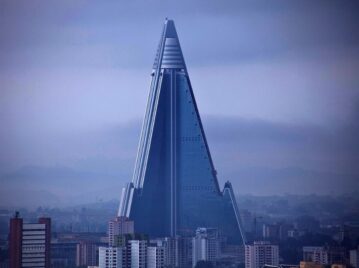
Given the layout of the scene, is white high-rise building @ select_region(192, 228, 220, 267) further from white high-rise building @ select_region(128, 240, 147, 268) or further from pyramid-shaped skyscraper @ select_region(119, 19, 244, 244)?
white high-rise building @ select_region(128, 240, 147, 268)

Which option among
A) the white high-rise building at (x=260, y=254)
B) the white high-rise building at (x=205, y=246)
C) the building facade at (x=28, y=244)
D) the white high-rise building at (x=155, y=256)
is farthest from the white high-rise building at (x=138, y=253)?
the white high-rise building at (x=260, y=254)

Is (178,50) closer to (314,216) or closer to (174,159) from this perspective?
(174,159)

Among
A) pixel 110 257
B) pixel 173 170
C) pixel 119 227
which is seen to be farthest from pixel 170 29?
pixel 110 257

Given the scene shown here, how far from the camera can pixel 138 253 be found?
11664 millimetres

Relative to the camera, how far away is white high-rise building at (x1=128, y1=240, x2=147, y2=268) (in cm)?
1162

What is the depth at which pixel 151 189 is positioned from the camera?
12.1 m

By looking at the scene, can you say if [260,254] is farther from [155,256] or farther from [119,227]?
[119,227]

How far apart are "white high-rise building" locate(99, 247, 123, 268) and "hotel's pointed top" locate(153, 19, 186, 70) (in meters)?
1.79

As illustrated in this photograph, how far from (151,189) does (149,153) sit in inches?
13.2

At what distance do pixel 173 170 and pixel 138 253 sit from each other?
3.22ft

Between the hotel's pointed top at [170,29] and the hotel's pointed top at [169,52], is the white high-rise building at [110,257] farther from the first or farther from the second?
the hotel's pointed top at [170,29]

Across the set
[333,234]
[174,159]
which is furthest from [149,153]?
[333,234]

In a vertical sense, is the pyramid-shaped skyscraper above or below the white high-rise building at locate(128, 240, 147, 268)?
above

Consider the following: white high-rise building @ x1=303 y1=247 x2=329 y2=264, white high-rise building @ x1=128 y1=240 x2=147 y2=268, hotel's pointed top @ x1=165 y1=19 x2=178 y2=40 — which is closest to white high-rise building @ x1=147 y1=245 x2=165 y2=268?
white high-rise building @ x1=128 y1=240 x2=147 y2=268
